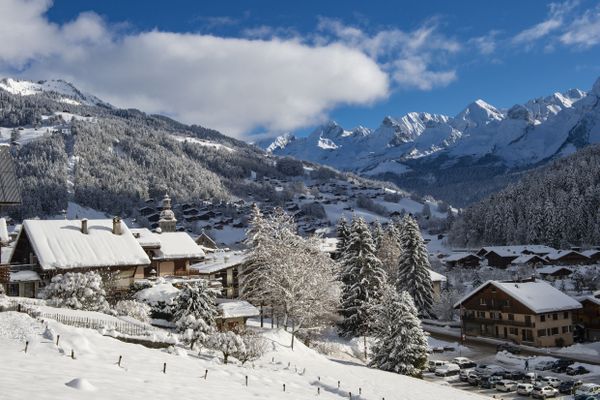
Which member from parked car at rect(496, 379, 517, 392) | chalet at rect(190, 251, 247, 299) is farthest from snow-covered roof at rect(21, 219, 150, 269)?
parked car at rect(496, 379, 517, 392)

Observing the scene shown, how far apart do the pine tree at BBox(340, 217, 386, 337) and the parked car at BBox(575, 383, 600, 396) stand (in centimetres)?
1923

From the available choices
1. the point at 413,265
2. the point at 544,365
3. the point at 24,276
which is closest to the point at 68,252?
the point at 24,276

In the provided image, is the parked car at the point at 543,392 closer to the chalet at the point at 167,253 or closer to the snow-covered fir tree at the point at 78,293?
the snow-covered fir tree at the point at 78,293

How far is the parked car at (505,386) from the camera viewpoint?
137 feet

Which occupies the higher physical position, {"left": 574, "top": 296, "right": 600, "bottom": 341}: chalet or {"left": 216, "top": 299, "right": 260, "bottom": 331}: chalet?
{"left": 216, "top": 299, "right": 260, "bottom": 331}: chalet

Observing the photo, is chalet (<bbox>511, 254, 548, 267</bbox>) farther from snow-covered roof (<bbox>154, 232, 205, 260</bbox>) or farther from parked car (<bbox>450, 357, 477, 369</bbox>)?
snow-covered roof (<bbox>154, 232, 205, 260</bbox>)

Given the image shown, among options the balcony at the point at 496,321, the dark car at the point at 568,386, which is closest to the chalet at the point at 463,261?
the balcony at the point at 496,321

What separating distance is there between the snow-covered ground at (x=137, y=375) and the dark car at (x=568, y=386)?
14572 millimetres

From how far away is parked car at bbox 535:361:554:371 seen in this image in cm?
4953

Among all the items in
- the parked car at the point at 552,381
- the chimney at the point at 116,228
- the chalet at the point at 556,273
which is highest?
the chimney at the point at 116,228

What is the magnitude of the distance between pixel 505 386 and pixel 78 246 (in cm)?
3718

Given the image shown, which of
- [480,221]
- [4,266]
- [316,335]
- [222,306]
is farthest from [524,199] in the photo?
[4,266]

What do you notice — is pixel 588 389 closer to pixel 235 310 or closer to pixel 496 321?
pixel 496 321

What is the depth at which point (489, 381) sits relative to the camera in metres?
43.1
